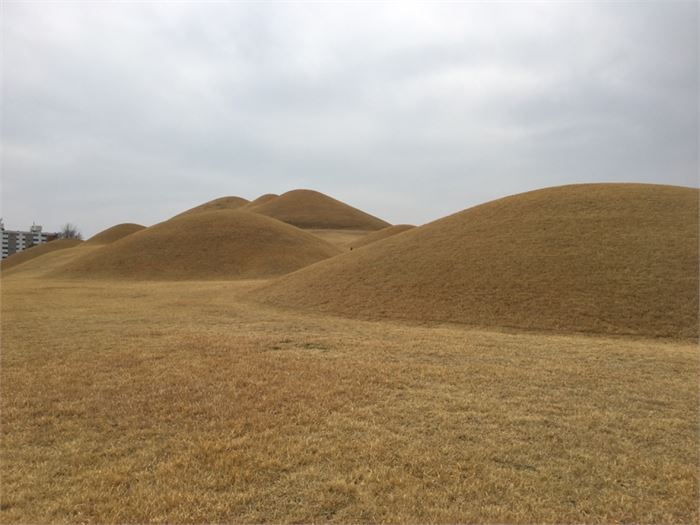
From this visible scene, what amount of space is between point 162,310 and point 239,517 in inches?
694

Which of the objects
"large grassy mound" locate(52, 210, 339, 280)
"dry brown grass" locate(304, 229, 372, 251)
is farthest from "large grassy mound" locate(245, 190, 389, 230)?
"large grassy mound" locate(52, 210, 339, 280)

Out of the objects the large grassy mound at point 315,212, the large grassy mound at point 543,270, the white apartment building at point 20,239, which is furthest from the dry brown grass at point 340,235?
the white apartment building at point 20,239

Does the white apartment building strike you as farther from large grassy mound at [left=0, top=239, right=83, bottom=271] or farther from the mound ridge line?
large grassy mound at [left=0, top=239, right=83, bottom=271]

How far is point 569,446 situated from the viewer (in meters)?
5.86

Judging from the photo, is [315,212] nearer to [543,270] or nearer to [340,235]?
[340,235]

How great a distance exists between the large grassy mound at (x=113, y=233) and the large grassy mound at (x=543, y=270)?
7312cm

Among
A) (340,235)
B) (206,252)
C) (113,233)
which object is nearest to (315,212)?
(340,235)

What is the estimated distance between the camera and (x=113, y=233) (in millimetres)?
90812

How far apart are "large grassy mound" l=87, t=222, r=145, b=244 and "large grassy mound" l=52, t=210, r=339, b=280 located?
33.3m

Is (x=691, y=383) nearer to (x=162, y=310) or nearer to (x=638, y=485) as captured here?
(x=638, y=485)

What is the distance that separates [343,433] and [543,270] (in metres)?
17.6

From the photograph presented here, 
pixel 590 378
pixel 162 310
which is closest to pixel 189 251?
pixel 162 310

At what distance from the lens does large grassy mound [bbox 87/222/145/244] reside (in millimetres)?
86944

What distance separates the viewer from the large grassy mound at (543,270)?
17125 millimetres
